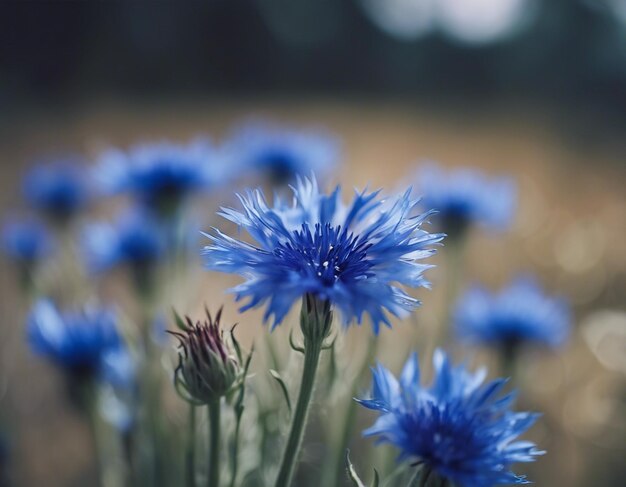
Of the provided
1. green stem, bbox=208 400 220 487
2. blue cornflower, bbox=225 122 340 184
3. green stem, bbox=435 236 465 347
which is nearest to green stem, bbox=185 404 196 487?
green stem, bbox=208 400 220 487

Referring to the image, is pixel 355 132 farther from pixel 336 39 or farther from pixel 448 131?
pixel 336 39

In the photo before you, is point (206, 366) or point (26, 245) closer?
point (206, 366)

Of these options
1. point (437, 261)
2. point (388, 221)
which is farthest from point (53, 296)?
point (388, 221)

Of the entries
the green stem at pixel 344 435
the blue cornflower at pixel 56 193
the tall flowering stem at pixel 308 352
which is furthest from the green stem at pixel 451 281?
the blue cornflower at pixel 56 193

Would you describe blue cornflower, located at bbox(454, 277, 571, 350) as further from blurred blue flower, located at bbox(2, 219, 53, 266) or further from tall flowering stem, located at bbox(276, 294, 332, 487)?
blurred blue flower, located at bbox(2, 219, 53, 266)

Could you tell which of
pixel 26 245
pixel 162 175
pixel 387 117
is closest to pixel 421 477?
→ pixel 162 175

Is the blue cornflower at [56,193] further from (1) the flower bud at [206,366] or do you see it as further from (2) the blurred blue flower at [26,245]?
(1) the flower bud at [206,366]

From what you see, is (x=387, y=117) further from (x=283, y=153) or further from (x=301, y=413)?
(x=301, y=413)
